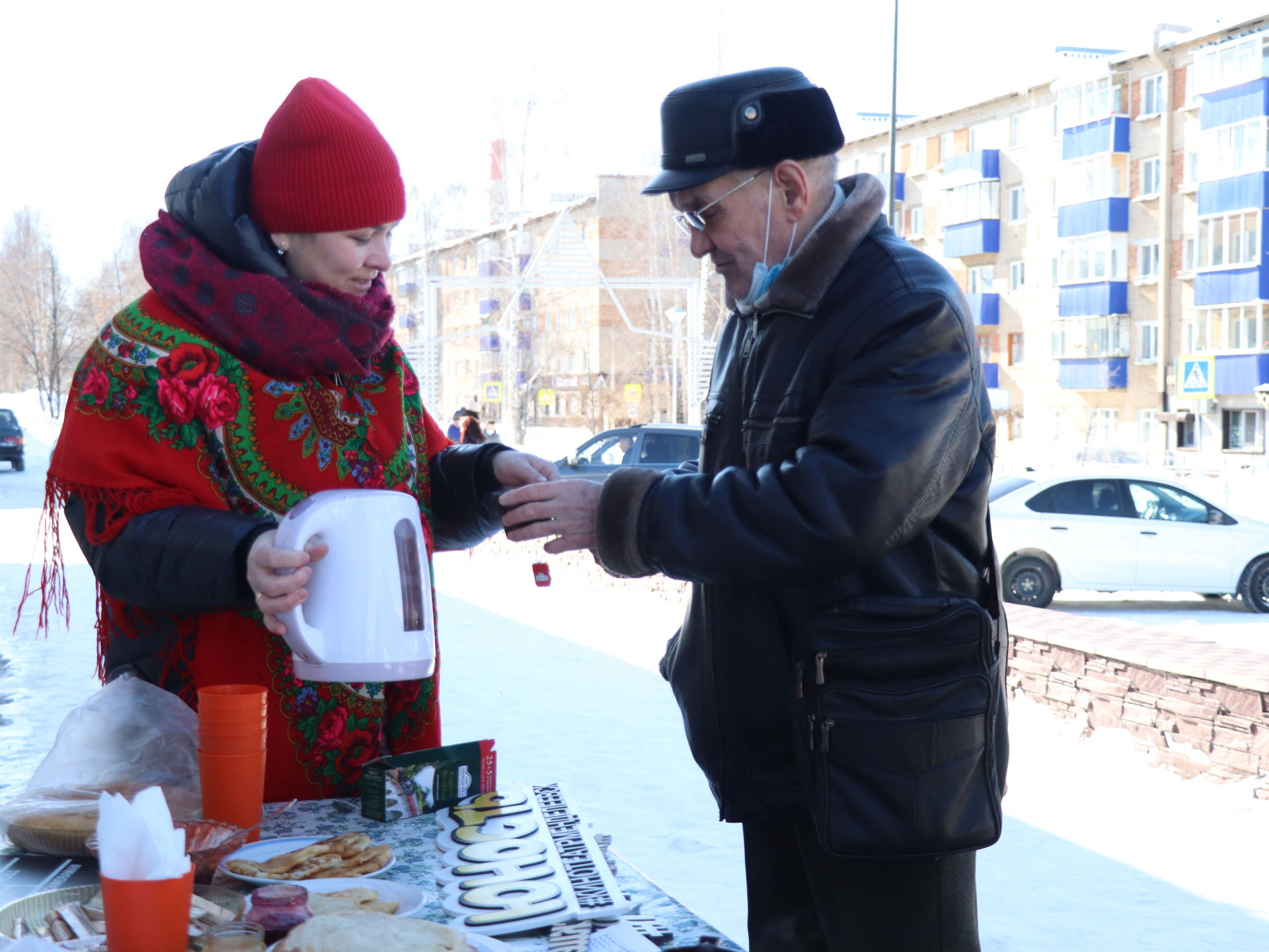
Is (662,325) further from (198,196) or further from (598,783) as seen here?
(198,196)

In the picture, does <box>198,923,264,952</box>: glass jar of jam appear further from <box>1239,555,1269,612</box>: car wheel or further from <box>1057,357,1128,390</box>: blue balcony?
<box>1057,357,1128,390</box>: blue balcony

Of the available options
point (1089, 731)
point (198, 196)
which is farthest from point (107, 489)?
point (1089, 731)

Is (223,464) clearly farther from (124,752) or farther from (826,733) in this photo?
(826,733)

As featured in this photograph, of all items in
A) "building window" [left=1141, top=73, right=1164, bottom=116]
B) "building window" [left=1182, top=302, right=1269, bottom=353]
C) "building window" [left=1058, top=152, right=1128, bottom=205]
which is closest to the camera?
"building window" [left=1182, top=302, right=1269, bottom=353]

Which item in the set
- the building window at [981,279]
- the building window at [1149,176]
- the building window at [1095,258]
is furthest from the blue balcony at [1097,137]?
the building window at [981,279]

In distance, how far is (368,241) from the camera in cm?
201

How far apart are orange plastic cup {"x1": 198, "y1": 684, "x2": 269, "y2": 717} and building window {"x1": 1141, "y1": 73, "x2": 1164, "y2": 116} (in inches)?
1405

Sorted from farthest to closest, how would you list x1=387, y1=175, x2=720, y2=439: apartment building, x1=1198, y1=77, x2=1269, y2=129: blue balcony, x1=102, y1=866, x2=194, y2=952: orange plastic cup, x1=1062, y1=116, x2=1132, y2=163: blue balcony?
x1=1062, y1=116, x2=1132, y2=163: blue balcony < x1=1198, y1=77, x2=1269, y2=129: blue balcony < x1=387, y1=175, x2=720, y2=439: apartment building < x1=102, y1=866, x2=194, y2=952: orange plastic cup

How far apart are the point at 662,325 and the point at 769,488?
3985 centimetres

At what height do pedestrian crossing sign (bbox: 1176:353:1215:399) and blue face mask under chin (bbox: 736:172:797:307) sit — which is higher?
pedestrian crossing sign (bbox: 1176:353:1215:399)

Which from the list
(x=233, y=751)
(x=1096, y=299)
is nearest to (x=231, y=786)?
(x=233, y=751)

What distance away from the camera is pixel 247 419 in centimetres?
186

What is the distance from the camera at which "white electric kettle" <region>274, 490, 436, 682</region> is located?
162 cm

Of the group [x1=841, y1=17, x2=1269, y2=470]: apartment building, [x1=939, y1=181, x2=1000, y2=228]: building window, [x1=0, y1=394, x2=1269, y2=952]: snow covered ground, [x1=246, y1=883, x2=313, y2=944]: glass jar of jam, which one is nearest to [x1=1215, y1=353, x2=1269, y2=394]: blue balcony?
[x1=841, y1=17, x2=1269, y2=470]: apartment building
